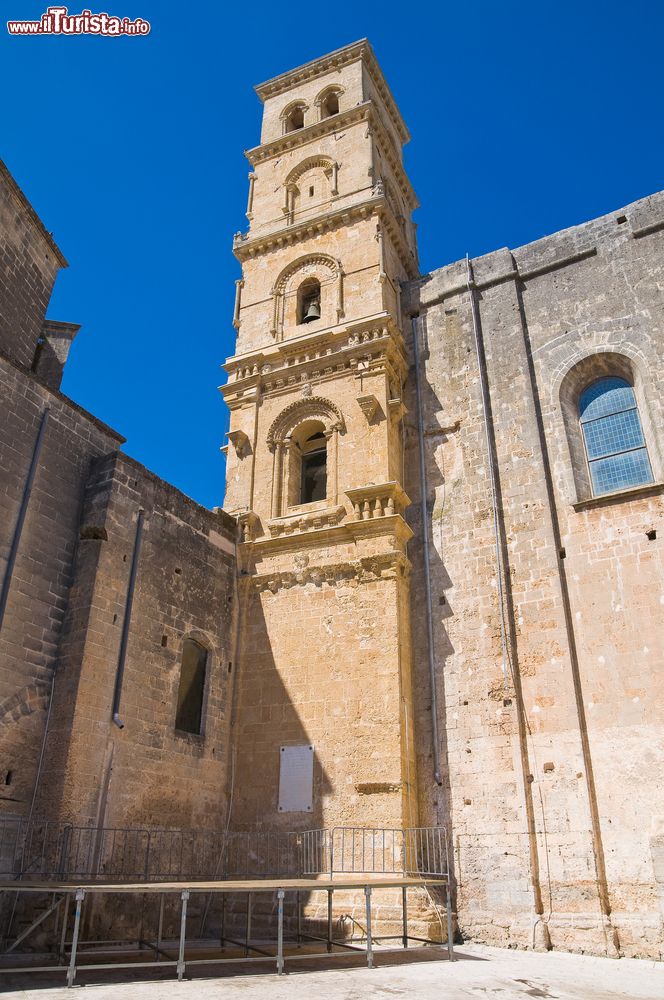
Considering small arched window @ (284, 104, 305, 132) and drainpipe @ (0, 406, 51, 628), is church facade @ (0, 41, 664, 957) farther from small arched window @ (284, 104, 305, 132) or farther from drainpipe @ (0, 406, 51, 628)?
small arched window @ (284, 104, 305, 132)

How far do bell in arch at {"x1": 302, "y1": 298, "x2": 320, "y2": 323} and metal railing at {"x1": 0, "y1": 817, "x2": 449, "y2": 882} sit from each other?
11.4 m

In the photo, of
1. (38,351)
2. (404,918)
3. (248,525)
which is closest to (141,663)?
(248,525)

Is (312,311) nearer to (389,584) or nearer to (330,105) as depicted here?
(389,584)

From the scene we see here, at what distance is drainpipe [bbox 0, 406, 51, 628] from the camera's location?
1073 cm

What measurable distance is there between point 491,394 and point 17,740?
10.7 meters

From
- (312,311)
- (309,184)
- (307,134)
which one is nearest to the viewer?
(312,311)

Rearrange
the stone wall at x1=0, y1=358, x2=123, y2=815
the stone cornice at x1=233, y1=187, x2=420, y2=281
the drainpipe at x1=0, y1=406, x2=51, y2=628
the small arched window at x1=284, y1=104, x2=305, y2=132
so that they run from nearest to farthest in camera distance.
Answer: the stone wall at x1=0, y1=358, x2=123, y2=815 → the drainpipe at x1=0, y1=406, x2=51, y2=628 → the stone cornice at x1=233, y1=187, x2=420, y2=281 → the small arched window at x1=284, y1=104, x2=305, y2=132

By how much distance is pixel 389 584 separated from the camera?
13.5 metres

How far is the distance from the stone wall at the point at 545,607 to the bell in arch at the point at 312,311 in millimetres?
2748

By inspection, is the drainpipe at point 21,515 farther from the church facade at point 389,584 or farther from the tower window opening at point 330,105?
the tower window opening at point 330,105

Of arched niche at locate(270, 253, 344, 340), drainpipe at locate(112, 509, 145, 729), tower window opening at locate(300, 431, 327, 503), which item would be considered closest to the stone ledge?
tower window opening at locate(300, 431, 327, 503)

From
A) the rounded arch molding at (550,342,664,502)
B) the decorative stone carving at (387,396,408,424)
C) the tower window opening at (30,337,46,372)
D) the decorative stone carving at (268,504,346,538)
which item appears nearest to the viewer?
the rounded arch molding at (550,342,664,502)

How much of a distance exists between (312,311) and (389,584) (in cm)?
764

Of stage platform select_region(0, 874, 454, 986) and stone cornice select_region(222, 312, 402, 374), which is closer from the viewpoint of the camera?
stage platform select_region(0, 874, 454, 986)
